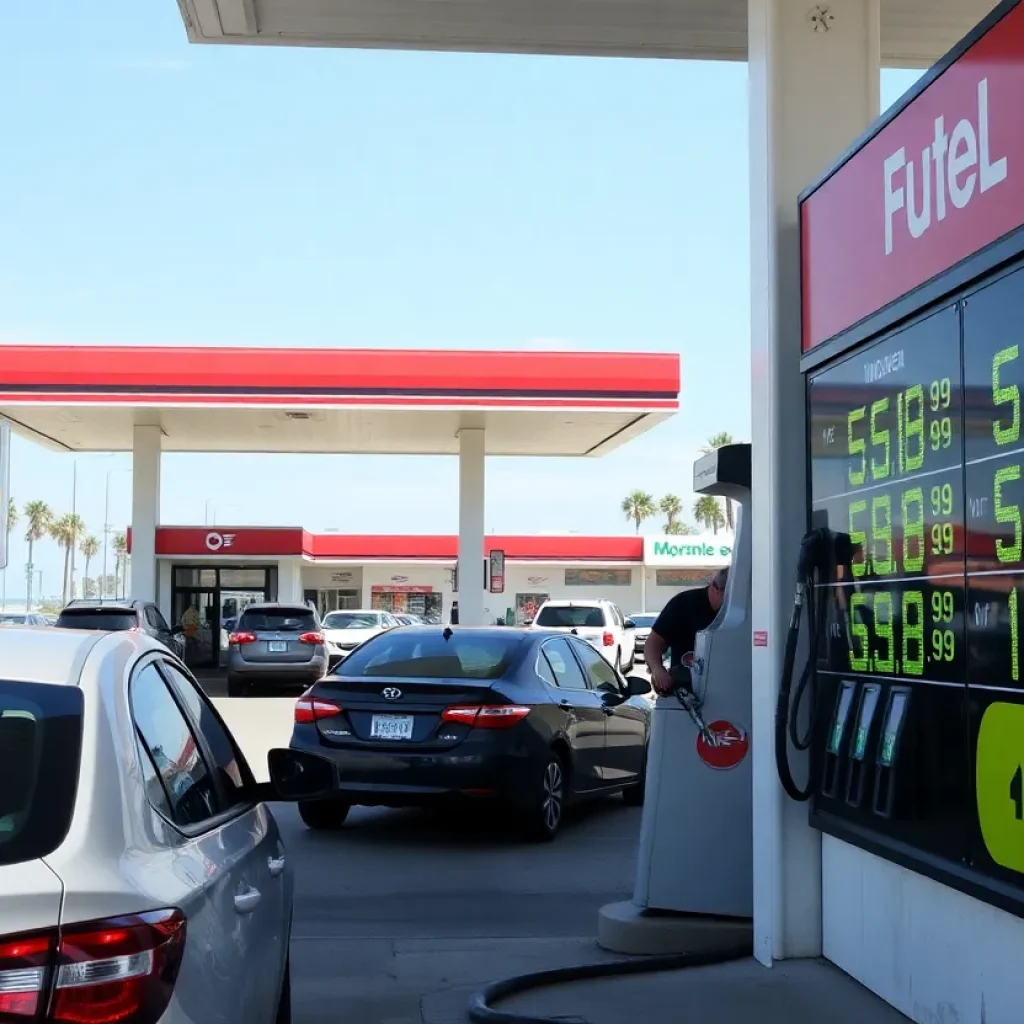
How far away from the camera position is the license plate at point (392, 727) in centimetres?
1032

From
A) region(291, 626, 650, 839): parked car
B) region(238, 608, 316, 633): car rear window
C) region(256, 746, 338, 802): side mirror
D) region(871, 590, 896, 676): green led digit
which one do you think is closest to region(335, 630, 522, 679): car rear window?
region(291, 626, 650, 839): parked car

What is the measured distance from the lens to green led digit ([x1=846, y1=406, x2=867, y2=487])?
19.1 ft

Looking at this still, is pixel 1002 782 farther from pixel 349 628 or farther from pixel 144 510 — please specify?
pixel 349 628

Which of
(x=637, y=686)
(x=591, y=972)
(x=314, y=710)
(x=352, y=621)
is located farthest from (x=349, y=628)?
(x=591, y=972)

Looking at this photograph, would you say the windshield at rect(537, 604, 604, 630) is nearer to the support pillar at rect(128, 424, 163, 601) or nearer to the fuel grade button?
the support pillar at rect(128, 424, 163, 601)

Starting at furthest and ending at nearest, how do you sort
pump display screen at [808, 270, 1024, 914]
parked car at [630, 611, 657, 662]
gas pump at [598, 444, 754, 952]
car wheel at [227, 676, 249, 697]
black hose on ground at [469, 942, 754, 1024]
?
parked car at [630, 611, 657, 662]
car wheel at [227, 676, 249, 697]
gas pump at [598, 444, 754, 952]
black hose on ground at [469, 942, 754, 1024]
pump display screen at [808, 270, 1024, 914]

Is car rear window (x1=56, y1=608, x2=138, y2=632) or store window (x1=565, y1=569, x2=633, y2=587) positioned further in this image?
store window (x1=565, y1=569, x2=633, y2=587)

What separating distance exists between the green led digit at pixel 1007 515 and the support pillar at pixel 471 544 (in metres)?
25.2

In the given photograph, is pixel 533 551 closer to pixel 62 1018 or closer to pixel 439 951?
pixel 439 951

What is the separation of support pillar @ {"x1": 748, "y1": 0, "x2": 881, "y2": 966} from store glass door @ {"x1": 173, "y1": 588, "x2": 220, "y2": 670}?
87.3ft

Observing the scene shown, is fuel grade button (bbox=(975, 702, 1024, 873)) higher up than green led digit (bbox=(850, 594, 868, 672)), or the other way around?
green led digit (bbox=(850, 594, 868, 672))

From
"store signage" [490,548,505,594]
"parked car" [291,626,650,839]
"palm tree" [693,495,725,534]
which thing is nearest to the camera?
"parked car" [291,626,650,839]

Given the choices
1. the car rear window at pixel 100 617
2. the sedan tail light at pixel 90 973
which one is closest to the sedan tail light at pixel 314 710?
the sedan tail light at pixel 90 973

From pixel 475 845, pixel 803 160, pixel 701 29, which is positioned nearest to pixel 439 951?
pixel 475 845
